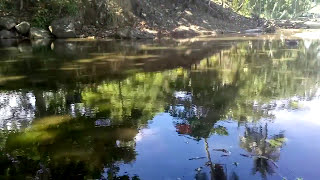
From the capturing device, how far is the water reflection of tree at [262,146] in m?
5.38

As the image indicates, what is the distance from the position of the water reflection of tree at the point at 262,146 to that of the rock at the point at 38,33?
876 inches

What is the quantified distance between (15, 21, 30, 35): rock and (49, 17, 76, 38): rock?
1.69m

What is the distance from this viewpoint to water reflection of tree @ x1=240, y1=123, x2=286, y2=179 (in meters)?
5.38

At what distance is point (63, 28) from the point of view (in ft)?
88.3

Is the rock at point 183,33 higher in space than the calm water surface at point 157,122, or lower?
higher

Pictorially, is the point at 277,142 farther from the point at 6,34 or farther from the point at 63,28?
the point at 6,34

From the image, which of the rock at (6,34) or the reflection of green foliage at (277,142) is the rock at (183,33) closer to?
the rock at (6,34)

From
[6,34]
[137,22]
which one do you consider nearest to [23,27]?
[6,34]

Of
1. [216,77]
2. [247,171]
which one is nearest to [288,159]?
[247,171]

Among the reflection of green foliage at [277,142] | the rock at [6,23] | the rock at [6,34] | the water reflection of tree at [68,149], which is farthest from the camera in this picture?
the rock at [6,23]

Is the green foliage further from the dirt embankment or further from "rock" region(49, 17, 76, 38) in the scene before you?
the dirt embankment

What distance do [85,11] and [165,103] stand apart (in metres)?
23.0

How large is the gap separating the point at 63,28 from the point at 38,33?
190 cm

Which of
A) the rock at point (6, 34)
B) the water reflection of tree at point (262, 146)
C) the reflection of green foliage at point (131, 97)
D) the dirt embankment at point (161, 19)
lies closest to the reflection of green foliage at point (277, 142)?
the water reflection of tree at point (262, 146)
